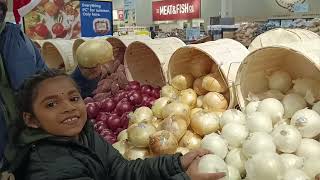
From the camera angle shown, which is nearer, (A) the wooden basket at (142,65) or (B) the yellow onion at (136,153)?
(B) the yellow onion at (136,153)

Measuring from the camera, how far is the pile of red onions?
2.39 meters

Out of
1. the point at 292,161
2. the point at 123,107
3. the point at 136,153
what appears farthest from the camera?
the point at 123,107

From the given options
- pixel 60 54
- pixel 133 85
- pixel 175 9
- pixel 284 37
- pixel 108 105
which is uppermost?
pixel 175 9

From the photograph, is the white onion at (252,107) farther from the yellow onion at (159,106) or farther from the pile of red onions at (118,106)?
the pile of red onions at (118,106)

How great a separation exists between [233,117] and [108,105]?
3.49 feet

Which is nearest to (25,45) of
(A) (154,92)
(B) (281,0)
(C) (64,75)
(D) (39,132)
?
(C) (64,75)

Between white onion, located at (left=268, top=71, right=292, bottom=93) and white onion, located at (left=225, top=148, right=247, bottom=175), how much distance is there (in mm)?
482

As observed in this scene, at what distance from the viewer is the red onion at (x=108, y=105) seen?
8.60 ft

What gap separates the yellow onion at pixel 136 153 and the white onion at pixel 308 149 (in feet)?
2.32

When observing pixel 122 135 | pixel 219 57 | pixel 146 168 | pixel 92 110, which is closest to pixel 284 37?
pixel 219 57

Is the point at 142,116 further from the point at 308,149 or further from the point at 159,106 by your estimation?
the point at 308,149

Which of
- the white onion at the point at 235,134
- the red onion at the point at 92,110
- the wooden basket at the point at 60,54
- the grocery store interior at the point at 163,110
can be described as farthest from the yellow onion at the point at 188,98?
the wooden basket at the point at 60,54

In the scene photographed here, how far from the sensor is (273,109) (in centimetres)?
178

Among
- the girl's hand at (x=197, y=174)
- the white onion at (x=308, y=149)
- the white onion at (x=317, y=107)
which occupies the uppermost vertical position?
the white onion at (x=317, y=107)
